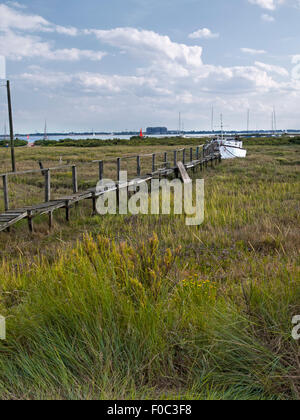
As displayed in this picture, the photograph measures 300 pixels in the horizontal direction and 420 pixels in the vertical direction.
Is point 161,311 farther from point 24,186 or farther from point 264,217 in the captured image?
point 24,186

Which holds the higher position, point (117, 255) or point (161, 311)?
point (117, 255)

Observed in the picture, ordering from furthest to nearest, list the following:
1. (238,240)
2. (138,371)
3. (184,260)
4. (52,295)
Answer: (238,240) < (184,260) < (52,295) < (138,371)

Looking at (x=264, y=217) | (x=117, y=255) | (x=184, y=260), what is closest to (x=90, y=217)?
(x=264, y=217)

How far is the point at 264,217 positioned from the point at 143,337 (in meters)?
5.95

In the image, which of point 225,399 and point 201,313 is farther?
point 201,313

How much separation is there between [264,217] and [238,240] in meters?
1.98

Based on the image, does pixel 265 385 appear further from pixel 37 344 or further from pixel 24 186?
pixel 24 186

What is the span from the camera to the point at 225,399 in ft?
7.00

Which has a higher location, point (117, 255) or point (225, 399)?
point (117, 255)

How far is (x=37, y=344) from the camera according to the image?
2.61 metres

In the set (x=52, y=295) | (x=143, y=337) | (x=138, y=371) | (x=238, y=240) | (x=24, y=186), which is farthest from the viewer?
(x=24, y=186)

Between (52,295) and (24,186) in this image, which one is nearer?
(52,295)

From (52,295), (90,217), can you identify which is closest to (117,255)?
(52,295)
